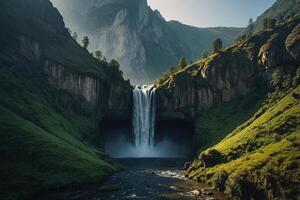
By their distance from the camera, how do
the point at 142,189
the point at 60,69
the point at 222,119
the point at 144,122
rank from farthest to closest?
the point at 144,122
the point at 60,69
the point at 222,119
the point at 142,189

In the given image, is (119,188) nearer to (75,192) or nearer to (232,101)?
(75,192)

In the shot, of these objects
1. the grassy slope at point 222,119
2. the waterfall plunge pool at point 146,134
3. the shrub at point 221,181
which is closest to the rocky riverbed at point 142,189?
the shrub at point 221,181

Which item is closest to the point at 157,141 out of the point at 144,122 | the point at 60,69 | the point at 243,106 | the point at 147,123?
the point at 147,123

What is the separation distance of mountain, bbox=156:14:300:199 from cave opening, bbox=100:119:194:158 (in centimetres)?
950

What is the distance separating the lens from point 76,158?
355 ft

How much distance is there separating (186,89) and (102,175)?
3608 inches

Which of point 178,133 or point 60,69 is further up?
point 60,69

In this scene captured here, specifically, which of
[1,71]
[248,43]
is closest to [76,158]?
[1,71]

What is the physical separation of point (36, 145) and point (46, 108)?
5034cm

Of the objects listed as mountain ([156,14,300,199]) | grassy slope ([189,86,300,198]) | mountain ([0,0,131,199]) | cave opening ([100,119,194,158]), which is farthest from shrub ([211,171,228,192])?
cave opening ([100,119,194,158])

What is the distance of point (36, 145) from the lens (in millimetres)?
103750

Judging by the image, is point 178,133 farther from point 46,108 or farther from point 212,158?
point 212,158

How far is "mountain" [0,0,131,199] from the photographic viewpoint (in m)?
92.1

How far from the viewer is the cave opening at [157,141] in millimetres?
191000
